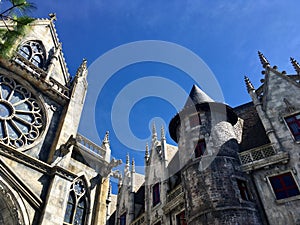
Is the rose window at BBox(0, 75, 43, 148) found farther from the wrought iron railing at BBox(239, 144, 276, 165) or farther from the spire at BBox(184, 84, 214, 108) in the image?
the wrought iron railing at BBox(239, 144, 276, 165)

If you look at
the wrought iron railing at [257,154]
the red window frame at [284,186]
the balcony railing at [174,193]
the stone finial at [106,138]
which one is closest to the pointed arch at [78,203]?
the stone finial at [106,138]

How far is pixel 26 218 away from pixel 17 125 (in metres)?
5.20

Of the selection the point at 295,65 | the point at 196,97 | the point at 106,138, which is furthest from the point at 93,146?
the point at 295,65

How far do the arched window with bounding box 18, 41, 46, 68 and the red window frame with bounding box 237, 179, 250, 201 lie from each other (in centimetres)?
1556

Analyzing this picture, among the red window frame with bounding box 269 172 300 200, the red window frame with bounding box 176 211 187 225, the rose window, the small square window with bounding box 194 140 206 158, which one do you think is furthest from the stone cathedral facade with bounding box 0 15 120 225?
the red window frame with bounding box 269 172 300 200

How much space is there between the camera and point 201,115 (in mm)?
17953

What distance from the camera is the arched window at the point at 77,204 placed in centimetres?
1283

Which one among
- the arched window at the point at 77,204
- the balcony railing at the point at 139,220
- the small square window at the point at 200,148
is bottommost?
the arched window at the point at 77,204

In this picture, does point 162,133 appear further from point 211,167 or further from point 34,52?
point 34,52

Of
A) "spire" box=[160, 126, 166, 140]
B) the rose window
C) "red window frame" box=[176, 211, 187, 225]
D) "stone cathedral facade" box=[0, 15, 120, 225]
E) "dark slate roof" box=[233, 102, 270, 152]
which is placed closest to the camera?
"stone cathedral facade" box=[0, 15, 120, 225]

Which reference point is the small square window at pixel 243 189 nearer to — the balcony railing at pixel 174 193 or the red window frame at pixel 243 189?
the red window frame at pixel 243 189

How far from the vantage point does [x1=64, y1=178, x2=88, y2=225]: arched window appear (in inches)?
505

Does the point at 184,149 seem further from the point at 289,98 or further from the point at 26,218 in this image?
the point at 26,218

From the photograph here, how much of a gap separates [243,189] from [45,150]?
1171cm
